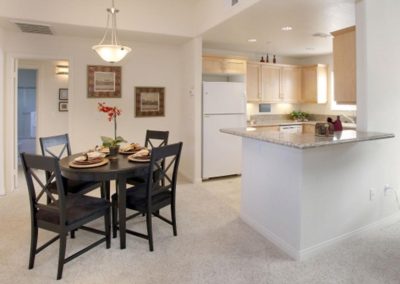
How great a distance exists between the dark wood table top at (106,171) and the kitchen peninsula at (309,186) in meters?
1.07

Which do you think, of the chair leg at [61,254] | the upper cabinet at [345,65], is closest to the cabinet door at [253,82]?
the upper cabinet at [345,65]

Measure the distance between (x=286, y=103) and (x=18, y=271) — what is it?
19.4 ft

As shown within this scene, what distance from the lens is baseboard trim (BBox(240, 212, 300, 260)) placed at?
253 centimetres

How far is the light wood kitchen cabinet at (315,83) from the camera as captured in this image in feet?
20.3

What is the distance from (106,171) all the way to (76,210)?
15.4 inches

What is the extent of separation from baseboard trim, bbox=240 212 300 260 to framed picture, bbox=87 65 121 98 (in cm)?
300

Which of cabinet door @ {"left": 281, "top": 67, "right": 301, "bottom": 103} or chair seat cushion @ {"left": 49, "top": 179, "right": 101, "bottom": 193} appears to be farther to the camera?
cabinet door @ {"left": 281, "top": 67, "right": 301, "bottom": 103}

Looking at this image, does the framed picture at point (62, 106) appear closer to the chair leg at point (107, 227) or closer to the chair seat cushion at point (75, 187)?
the chair seat cushion at point (75, 187)

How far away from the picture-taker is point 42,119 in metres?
5.95

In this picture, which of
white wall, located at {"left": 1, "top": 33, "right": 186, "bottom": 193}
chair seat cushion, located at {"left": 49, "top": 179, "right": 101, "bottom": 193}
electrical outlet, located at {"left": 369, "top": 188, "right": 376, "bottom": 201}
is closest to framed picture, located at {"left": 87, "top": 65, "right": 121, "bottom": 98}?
white wall, located at {"left": 1, "top": 33, "right": 186, "bottom": 193}

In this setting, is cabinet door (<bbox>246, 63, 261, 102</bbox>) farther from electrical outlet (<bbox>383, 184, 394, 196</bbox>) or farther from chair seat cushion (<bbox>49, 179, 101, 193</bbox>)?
chair seat cushion (<bbox>49, 179, 101, 193</bbox>)

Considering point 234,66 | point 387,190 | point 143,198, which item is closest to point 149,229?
point 143,198

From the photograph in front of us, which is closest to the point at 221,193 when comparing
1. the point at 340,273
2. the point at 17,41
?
the point at 340,273

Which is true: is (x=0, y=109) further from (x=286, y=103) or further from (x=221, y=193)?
(x=286, y=103)
